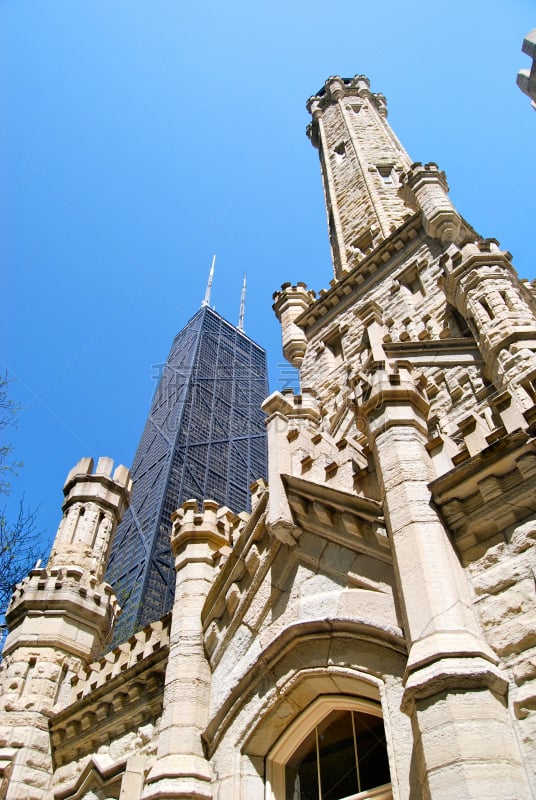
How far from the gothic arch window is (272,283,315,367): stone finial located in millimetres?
12783

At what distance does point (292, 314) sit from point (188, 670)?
45.4ft

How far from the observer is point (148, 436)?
194 ft

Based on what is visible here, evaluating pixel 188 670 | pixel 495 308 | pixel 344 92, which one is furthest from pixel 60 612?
pixel 344 92

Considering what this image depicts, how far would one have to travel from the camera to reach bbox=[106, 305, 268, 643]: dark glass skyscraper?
39344mm

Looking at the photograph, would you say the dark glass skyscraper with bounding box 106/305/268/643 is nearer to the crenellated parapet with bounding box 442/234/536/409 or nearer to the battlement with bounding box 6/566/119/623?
the battlement with bounding box 6/566/119/623

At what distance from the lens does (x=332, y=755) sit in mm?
6348

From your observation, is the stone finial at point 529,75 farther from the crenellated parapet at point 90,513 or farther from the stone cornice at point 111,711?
the crenellated parapet at point 90,513

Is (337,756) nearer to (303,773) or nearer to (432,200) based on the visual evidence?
(303,773)

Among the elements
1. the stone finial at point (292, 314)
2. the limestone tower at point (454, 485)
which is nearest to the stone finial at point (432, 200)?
the limestone tower at point (454, 485)

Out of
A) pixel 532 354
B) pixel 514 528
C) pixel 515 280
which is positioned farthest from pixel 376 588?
pixel 515 280

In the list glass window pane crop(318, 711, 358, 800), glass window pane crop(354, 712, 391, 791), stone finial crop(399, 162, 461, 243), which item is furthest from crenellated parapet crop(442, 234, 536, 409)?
glass window pane crop(318, 711, 358, 800)

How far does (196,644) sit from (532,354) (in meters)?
6.12

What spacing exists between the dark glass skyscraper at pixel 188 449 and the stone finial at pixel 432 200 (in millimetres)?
21720

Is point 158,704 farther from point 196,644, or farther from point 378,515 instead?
point 378,515
